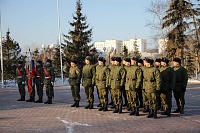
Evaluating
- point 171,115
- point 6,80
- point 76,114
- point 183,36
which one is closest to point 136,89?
point 171,115

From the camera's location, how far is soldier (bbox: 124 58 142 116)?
31.8 ft

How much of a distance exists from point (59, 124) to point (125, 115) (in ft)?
8.06

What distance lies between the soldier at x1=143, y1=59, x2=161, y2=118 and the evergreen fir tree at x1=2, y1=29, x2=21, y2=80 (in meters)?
24.4

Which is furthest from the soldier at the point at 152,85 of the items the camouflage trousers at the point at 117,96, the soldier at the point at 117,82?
the camouflage trousers at the point at 117,96

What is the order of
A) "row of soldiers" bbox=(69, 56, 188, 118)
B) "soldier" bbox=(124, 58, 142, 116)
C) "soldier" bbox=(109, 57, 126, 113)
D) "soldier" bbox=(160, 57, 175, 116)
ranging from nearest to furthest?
"row of soldiers" bbox=(69, 56, 188, 118), "soldier" bbox=(124, 58, 142, 116), "soldier" bbox=(160, 57, 175, 116), "soldier" bbox=(109, 57, 126, 113)

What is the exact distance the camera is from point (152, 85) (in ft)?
30.6

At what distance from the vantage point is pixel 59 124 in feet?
28.2

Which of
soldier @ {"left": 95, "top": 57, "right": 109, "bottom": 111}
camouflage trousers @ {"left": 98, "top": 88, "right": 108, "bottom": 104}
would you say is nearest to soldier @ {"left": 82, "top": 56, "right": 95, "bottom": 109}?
soldier @ {"left": 95, "top": 57, "right": 109, "bottom": 111}

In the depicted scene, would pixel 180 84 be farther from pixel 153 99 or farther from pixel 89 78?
pixel 89 78

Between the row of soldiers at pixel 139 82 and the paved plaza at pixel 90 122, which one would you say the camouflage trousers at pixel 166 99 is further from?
the paved plaza at pixel 90 122

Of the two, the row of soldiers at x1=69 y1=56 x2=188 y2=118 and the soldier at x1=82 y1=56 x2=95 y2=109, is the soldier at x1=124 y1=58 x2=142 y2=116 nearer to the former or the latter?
the row of soldiers at x1=69 y1=56 x2=188 y2=118

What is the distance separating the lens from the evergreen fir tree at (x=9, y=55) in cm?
3172

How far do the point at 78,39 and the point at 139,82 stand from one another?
26038 mm

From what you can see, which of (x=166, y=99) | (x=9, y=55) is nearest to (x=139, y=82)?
(x=166, y=99)
